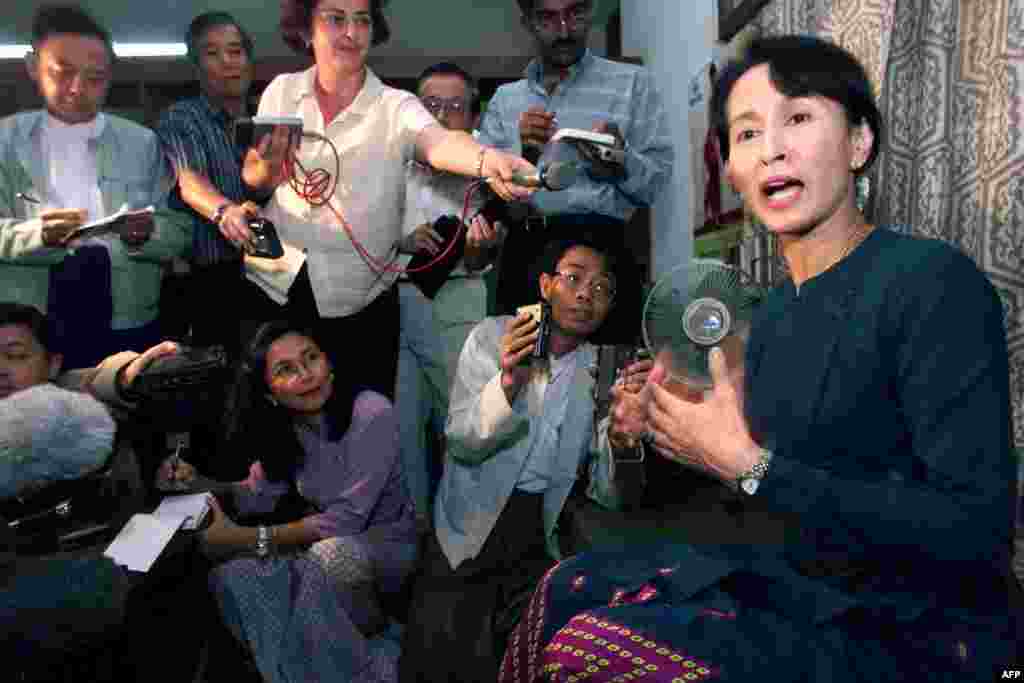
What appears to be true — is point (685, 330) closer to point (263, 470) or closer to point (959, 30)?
point (959, 30)

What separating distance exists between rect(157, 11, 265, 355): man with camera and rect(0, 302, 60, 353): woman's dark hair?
1.13 feet

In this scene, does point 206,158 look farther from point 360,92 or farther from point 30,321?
point 30,321

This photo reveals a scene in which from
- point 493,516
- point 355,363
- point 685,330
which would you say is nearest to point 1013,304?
point 685,330

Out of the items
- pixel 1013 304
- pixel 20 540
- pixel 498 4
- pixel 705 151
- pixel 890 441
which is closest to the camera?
pixel 890 441

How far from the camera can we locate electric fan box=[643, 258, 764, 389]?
138cm

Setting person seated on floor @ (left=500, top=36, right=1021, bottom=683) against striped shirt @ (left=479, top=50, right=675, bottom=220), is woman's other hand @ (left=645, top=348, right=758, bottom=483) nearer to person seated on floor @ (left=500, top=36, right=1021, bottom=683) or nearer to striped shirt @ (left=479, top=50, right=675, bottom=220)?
person seated on floor @ (left=500, top=36, right=1021, bottom=683)

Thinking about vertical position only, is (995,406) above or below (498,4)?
below

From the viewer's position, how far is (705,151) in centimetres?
284

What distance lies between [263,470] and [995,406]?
1747mm

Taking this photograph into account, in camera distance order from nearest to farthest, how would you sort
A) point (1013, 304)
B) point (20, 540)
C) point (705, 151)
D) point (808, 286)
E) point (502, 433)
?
point (808, 286)
point (1013, 304)
point (20, 540)
point (502, 433)
point (705, 151)

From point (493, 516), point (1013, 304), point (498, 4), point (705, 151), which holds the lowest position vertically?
point (493, 516)

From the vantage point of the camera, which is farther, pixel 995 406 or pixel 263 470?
pixel 263 470

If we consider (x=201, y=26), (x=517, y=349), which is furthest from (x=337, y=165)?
(x=517, y=349)

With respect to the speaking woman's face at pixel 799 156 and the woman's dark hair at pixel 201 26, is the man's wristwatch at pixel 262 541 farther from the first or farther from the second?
the speaking woman's face at pixel 799 156
